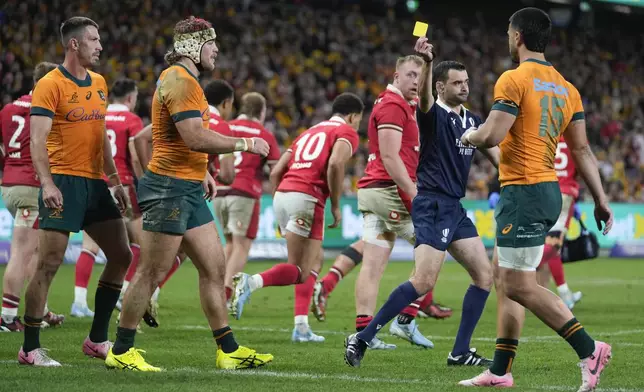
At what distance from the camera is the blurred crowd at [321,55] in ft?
83.3

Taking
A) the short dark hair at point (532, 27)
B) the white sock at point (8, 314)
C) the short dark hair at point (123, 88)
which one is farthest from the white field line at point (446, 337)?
the short dark hair at point (532, 27)

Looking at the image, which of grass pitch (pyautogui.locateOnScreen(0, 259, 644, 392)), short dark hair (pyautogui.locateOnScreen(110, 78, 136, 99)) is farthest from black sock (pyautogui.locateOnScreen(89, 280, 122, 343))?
short dark hair (pyautogui.locateOnScreen(110, 78, 136, 99))

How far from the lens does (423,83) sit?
24.5 feet

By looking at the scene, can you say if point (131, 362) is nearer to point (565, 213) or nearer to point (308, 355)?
point (308, 355)

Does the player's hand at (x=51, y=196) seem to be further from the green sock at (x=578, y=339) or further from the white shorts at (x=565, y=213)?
the white shorts at (x=565, y=213)

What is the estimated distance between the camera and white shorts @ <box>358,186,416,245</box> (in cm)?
922

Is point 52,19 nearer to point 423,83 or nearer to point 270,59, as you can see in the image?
point 270,59

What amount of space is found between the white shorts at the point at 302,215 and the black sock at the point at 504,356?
3.34 m

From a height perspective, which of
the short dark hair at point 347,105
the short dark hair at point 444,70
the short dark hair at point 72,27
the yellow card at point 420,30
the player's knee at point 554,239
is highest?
the yellow card at point 420,30

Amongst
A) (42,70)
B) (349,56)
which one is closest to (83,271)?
(42,70)

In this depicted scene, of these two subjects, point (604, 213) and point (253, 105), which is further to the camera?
point (253, 105)

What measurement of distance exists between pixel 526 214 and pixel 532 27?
116cm

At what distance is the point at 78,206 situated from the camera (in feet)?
24.7

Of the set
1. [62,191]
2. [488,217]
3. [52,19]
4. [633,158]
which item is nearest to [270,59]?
[52,19]
